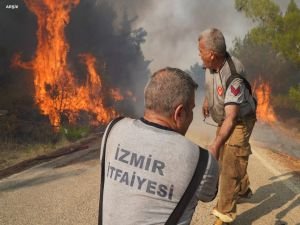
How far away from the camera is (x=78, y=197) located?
5879 mm

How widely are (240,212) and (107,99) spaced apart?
2022cm

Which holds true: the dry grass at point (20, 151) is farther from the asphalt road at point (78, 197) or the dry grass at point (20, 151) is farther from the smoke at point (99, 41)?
the smoke at point (99, 41)

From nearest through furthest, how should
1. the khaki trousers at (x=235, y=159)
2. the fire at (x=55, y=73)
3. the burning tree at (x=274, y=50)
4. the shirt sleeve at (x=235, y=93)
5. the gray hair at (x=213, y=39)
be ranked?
the gray hair at (x=213, y=39) < the shirt sleeve at (x=235, y=93) < the khaki trousers at (x=235, y=159) < the fire at (x=55, y=73) < the burning tree at (x=274, y=50)

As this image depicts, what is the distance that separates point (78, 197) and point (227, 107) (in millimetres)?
2798

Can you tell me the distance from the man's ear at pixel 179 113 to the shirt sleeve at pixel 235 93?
2.31 m

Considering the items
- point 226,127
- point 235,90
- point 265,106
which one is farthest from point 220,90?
point 265,106

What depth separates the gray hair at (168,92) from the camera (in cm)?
205

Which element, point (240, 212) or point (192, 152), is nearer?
point (192, 152)

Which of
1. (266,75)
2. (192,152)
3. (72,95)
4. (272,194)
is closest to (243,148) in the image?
(272,194)

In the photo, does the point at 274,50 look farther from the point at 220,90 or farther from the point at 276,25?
the point at 220,90

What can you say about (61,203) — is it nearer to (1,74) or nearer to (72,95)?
(72,95)

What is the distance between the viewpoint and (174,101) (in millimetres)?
2055

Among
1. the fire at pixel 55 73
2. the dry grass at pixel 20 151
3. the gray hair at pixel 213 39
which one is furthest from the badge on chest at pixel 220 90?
the fire at pixel 55 73

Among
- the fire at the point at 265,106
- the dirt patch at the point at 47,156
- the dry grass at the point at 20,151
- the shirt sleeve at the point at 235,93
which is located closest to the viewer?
the shirt sleeve at the point at 235,93
